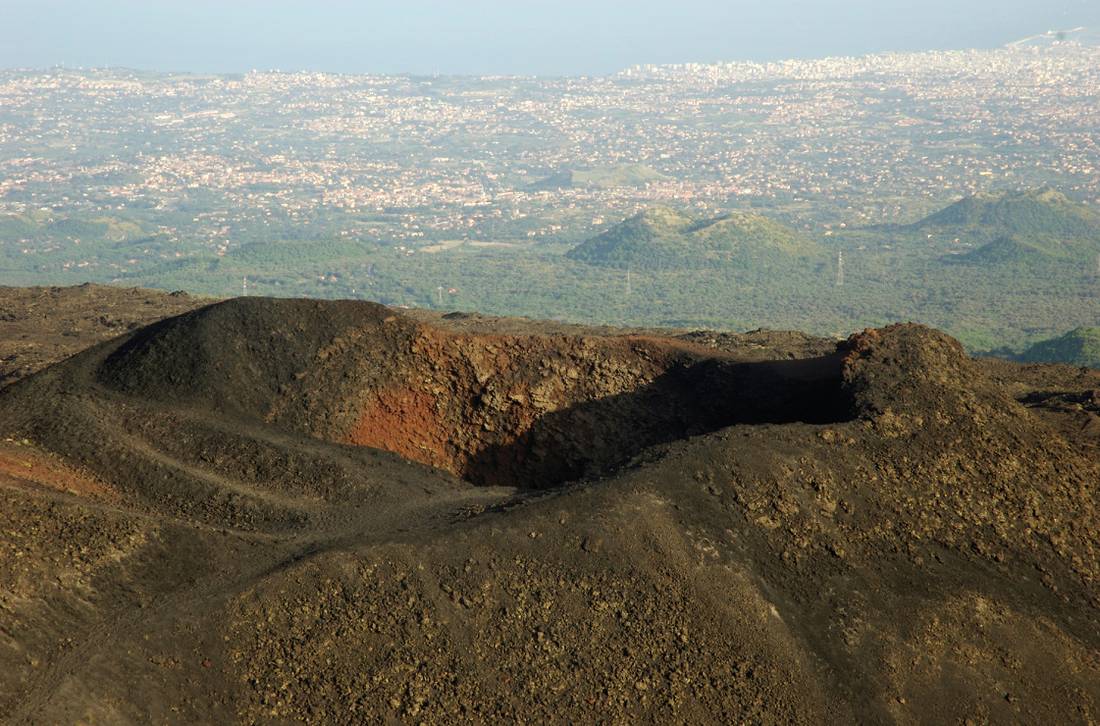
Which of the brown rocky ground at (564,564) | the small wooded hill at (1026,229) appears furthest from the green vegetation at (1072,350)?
the small wooded hill at (1026,229)

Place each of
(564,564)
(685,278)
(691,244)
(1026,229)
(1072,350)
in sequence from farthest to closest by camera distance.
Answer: (1026,229)
(691,244)
(685,278)
(1072,350)
(564,564)

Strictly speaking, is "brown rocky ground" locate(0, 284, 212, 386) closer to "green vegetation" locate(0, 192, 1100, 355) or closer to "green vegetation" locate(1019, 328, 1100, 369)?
"green vegetation" locate(1019, 328, 1100, 369)

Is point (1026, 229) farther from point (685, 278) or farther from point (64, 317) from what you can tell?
point (64, 317)

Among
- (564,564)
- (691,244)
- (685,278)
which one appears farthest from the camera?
(691,244)

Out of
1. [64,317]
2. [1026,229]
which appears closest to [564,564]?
[64,317]

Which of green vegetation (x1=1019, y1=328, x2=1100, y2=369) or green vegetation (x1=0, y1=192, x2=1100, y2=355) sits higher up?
green vegetation (x1=1019, y1=328, x2=1100, y2=369)

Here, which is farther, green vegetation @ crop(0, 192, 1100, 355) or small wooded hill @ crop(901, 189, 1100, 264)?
small wooded hill @ crop(901, 189, 1100, 264)

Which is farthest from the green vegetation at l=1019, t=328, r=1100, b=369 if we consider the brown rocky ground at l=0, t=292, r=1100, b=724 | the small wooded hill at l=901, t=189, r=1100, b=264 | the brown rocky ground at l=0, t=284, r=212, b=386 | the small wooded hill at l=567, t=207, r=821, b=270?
the small wooded hill at l=567, t=207, r=821, b=270
